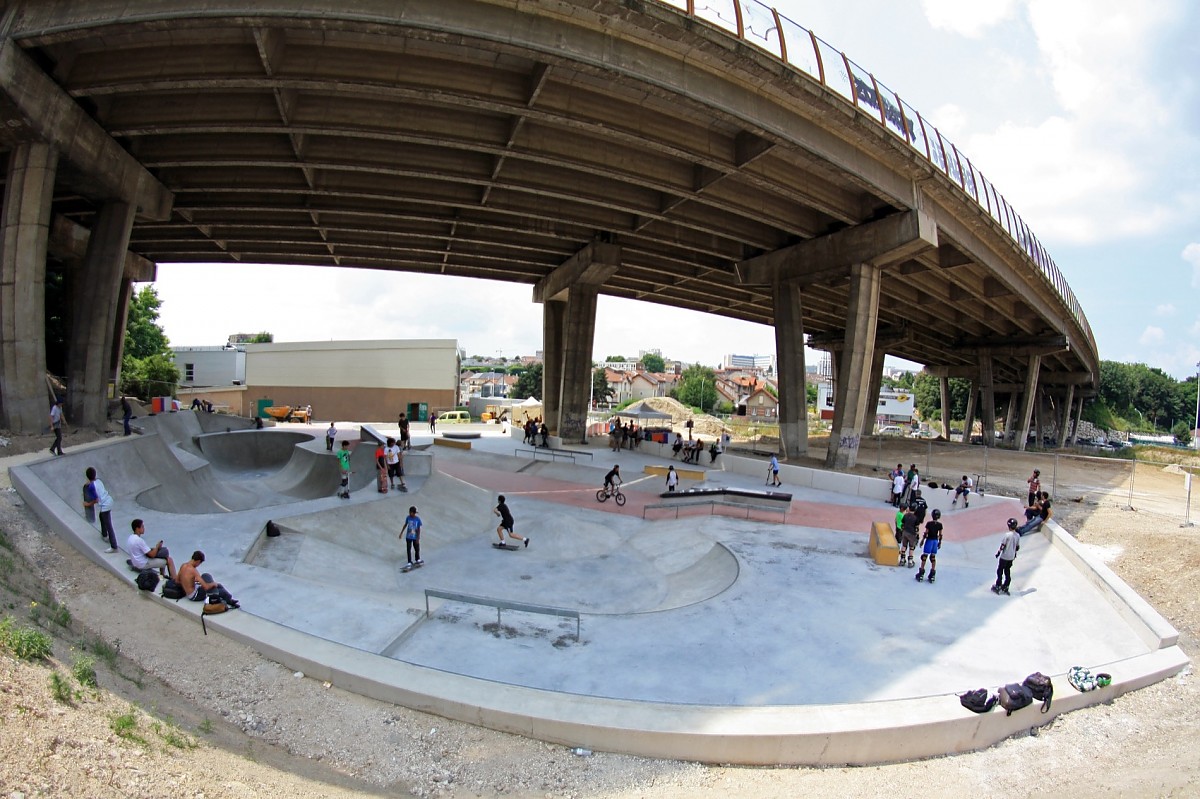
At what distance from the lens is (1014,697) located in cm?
635

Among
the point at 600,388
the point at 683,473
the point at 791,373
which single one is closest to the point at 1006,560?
the point at 683,473

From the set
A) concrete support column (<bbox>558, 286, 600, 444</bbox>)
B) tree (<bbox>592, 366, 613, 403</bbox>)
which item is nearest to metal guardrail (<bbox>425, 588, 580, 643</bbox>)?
concrete support column (<bbox>558, 286, 600, 444</bbox>)

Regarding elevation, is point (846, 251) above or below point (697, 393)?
above

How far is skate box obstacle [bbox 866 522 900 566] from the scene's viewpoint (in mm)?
12477

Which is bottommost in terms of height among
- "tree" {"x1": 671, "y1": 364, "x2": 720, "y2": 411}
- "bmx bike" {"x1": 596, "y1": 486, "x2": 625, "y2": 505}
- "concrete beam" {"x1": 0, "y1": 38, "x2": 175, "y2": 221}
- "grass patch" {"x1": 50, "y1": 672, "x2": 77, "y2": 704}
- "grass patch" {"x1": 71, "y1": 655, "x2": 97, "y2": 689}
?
"bmx bike" {"x1": 596, "y1": 486, "x2": 625, "y2": 505}

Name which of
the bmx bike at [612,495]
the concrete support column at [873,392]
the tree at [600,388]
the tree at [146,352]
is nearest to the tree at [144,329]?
the tree at [146,352]

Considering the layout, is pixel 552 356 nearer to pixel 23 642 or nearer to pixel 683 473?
pixel 683 473

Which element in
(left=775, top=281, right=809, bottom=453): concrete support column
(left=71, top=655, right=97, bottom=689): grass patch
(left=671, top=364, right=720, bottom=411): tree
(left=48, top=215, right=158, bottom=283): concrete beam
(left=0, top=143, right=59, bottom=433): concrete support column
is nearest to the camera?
(left=71, top=655, right=97, bottom=689): grass patch

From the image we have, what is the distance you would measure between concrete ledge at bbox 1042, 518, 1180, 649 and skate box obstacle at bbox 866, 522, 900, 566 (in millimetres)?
3278

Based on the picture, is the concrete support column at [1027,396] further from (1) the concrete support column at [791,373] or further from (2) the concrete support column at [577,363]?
(2) the concrete support column at [577,363]

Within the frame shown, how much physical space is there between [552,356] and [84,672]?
3674cm

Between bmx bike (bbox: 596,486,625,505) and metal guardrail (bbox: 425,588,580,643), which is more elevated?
metal guardrail (bbox: 425,588,580,643)

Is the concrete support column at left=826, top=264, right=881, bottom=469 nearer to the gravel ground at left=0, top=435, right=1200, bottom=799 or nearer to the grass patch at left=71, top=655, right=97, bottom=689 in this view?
the gravel ground at left=0, top=435, right=1200, bottom=799

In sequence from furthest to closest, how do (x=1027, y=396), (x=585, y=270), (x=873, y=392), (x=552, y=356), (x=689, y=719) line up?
(x=873, y=392) → (x=1027, y=396) → (x=552, y=356) → (x=585, y=270) → (x=689, y=719)
